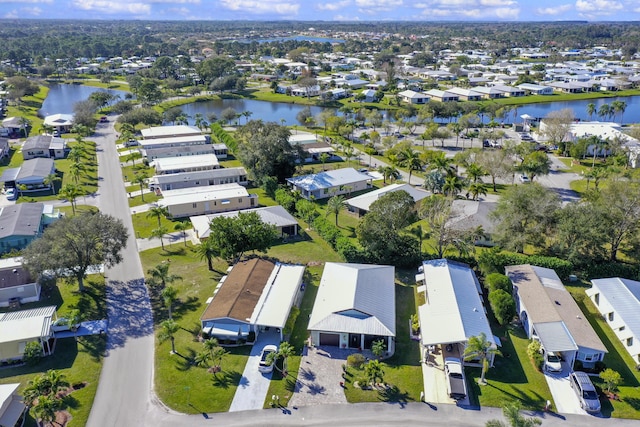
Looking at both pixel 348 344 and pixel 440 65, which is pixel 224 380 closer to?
pixel 348 344

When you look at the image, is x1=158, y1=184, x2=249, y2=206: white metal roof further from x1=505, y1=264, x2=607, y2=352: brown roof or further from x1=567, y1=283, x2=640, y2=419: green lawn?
x1=567, y1=283, x2=640, y2=419: green lawn

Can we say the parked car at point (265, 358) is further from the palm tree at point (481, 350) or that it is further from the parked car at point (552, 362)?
the parked car at point (552, 362)

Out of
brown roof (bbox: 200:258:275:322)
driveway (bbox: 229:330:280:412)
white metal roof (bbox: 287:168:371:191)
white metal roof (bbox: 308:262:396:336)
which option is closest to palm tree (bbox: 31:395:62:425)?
driveway (bbox: 229:330:280:412)

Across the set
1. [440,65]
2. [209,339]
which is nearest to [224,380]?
[209,339]

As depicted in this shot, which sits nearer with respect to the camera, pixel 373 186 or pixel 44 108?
pixel 373 186

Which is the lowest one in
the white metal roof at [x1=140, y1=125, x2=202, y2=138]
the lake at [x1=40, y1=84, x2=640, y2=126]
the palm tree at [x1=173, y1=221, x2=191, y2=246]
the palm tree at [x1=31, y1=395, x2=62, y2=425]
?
the lake at [x1=40, y1=84, x2=640, y2=126]

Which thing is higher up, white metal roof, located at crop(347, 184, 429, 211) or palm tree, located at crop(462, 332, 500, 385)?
palm tree, located at crop(462, 332, 500, 385)

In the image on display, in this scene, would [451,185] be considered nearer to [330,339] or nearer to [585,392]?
[330,339]
